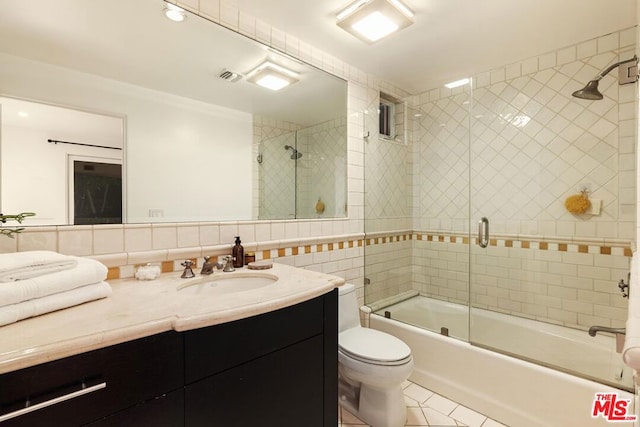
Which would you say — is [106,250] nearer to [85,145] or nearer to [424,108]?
[85,145]

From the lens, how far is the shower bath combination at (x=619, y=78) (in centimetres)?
190

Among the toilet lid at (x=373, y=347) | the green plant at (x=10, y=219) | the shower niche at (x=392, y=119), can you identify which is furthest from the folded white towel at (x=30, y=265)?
the shower niche at (x=392, y=119)

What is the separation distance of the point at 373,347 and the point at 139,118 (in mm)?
1684

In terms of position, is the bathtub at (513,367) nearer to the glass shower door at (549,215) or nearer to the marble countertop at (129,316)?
the glass shower door at (549,215)

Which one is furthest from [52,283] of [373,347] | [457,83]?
[457,83]

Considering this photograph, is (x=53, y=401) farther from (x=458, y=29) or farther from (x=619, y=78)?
(x=619, y=78)

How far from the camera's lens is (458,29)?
1947mm

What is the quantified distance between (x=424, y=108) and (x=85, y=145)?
9.00 ft

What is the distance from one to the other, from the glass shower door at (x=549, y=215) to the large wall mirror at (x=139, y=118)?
5.06 feet

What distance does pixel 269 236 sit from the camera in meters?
1.85

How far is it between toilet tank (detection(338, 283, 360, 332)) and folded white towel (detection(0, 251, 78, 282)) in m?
1.37

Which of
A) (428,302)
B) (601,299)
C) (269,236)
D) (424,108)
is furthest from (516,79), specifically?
(269,236)

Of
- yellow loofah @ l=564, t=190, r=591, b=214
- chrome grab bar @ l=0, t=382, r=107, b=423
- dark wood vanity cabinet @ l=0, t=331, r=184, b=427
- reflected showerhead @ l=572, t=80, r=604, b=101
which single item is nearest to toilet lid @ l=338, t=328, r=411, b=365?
dark wood vanity cabinet @ l=0, t=331, r=184, b=427

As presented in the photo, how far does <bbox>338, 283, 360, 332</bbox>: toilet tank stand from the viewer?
1.87 m
